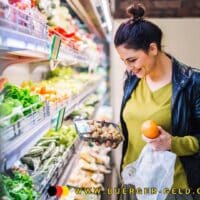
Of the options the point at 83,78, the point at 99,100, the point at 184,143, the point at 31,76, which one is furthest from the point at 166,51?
the point at 99,100

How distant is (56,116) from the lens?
6.27 ft

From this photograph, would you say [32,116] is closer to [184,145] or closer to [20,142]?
[20,142]

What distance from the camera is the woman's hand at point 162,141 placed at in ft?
5.23

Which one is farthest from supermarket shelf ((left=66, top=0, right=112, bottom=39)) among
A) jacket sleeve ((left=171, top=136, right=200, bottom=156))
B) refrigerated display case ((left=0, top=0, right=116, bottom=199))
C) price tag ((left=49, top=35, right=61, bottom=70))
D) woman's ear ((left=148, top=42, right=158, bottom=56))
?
jacket sleeve ((left=171, top=136, right=200, bottom=156))

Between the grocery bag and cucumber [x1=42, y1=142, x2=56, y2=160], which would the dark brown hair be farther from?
cucumber [x1=42, y1=142, x2=56, y2=160]

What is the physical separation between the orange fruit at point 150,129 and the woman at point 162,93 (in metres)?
0.02

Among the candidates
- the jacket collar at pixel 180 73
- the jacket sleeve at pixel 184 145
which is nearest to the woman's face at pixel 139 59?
the jacket collar at pixel 180 73

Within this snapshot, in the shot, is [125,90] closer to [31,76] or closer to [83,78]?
[31,76]

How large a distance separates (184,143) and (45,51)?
0.75 m

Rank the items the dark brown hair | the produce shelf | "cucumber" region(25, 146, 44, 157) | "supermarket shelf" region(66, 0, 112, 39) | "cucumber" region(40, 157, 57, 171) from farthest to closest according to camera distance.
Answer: "supermarket shelf" region(66, 0, 112, 39)
"cucumber" region(25, 146, 44, 157)
"cucumber" region(40, 157, 57, 171)
the dark brown hair
the produce shelf

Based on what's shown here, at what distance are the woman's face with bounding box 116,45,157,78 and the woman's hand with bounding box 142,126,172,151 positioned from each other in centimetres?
27

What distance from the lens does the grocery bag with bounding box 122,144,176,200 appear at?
5.44 feet

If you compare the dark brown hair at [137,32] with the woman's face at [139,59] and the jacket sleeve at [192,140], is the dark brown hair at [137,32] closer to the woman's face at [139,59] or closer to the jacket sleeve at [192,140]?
the woman's face at [139,59]

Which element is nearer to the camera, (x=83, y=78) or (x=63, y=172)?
(x=63, y=172)
